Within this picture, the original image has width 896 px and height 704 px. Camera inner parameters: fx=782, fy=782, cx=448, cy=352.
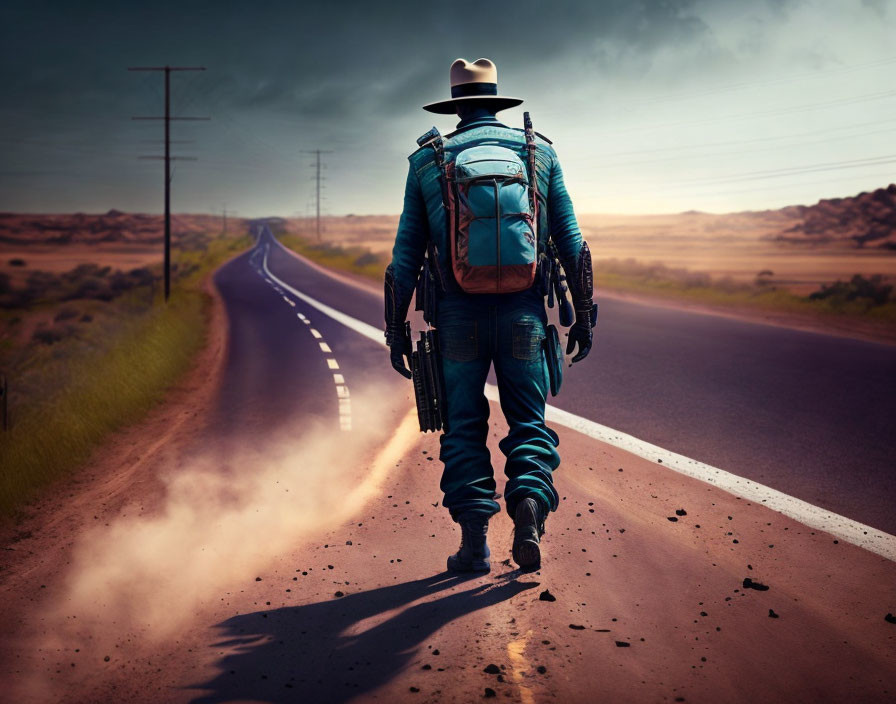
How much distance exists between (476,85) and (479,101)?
8cm

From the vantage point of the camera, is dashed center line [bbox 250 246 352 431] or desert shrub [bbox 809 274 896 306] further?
desert shrub [bbox 809 274 896 306]

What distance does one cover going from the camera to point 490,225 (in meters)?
3.68

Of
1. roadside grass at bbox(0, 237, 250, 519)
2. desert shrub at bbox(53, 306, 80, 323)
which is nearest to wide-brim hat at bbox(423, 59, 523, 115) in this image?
roadside grass at bbox(0, 237, 250, 519)

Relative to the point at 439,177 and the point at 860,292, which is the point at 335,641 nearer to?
the point at 439,177

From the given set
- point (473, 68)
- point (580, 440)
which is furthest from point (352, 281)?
point (473, 68)

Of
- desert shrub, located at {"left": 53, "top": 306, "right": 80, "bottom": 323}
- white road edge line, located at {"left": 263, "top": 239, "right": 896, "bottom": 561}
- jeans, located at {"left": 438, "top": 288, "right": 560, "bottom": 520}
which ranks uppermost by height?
jeans, located at {"left": 438, "top": 288, "right": 560, "bottom": 520}

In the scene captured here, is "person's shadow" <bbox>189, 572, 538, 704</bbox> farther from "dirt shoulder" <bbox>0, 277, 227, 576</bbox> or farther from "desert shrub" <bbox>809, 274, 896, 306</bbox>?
"desert shrub" <bbox>809, 274, 896, 306</bbox>

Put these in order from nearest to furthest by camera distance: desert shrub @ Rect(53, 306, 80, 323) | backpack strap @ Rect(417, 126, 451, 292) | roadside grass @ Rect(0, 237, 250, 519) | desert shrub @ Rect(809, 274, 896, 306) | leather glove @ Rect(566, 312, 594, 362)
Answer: backpack strap @ Rect(417, 126, 451, 292) < leather glove @ Rect(566, 312, 594, 362) < roadside grass @ Rect(0, 237, 250, 519) < desert shrub @ Rect(809, 274, 896, 306) < desert shrub @ Rect(53, 306, 80, 323)

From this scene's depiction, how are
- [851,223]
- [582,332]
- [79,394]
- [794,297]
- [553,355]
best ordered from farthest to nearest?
[851,223], [794,297], [79,394], [582,332], [553,355]

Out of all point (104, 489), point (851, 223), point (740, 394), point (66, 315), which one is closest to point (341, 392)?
point (104, 489)

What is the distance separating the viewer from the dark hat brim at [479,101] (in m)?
4.00

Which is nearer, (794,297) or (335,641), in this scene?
(335,641)

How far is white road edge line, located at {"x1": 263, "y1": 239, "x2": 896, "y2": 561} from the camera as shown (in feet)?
14.0

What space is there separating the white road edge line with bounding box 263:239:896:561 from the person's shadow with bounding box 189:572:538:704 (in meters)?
1.91
